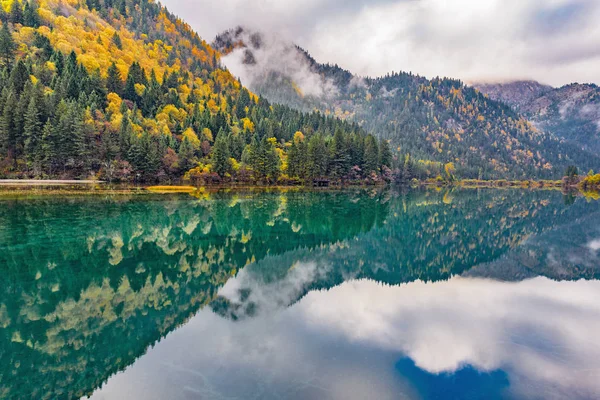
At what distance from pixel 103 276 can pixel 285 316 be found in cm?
883

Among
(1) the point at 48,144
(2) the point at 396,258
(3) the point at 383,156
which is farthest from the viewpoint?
(3) the point at 383,156

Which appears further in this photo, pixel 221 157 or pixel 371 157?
pixel 371 157

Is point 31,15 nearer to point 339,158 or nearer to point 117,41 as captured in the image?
point 117,41

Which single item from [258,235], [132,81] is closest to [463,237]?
[258,235]

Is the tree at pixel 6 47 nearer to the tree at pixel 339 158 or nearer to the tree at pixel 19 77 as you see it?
the tree at pixel 19 77

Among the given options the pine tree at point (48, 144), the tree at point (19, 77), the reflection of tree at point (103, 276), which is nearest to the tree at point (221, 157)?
the pine tree at point (48, 144)

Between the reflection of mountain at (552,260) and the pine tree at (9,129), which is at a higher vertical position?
the pine tree at (9,129)

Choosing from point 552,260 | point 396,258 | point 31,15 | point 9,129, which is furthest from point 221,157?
point 31,15

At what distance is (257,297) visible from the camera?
15227 millimetres

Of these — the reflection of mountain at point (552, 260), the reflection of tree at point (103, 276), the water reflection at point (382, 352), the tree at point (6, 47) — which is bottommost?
the reflection of mountain at point (552, 260)

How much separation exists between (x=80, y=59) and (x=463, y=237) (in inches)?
4617

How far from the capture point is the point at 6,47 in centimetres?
9319

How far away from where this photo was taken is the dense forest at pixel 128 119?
72312 mm

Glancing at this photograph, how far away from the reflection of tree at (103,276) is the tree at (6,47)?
8433 cm
